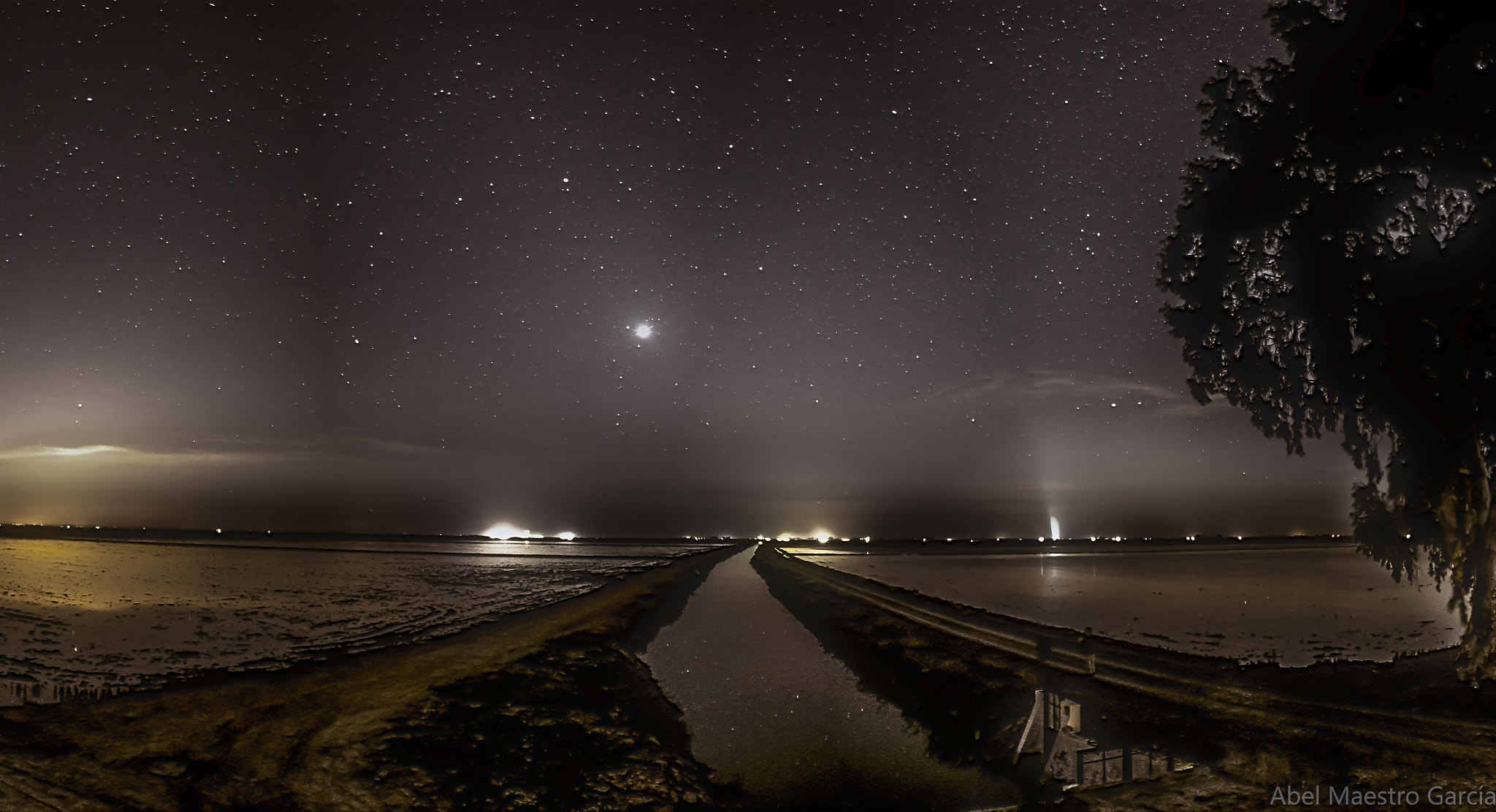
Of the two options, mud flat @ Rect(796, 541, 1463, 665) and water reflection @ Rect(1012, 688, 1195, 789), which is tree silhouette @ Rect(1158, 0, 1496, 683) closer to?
mud flat @ Rect(796, 541, 1463, 665)

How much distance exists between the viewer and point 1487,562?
9.40m

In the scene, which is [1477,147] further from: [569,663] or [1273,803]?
[569,663]

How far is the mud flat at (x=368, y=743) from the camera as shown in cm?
680

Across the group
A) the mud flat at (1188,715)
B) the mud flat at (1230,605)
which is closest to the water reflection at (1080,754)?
the mud flat at (1188,715)

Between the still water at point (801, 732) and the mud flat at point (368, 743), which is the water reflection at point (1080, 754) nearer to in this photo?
the still water at point (801, 732)

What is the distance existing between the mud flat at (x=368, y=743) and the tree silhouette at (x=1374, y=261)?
38.1ft

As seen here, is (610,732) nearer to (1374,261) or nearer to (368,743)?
(368,743)

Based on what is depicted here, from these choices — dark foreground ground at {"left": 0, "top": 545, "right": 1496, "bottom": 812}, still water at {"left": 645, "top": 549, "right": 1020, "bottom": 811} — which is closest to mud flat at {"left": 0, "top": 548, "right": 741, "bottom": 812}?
dark foreground ground at {"left": 0, "top": 545, "right": 1496, "bottom": 812}

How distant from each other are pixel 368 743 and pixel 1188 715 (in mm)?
A: 10988

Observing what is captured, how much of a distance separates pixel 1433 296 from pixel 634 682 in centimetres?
1430

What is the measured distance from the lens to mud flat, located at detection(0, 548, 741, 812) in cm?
680

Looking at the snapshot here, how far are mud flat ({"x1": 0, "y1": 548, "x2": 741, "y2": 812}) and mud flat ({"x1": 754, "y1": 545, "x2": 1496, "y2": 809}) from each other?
4.08m

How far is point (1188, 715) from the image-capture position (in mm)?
8953

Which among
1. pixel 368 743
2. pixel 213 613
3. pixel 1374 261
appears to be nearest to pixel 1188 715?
pixel 1374 261
